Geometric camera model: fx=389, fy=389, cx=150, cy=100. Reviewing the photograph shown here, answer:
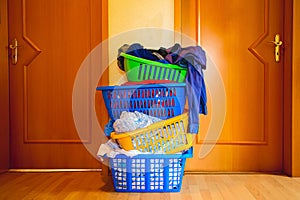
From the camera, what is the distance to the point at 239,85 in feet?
9.14

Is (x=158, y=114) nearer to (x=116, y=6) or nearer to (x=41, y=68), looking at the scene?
(x=116, y=6)

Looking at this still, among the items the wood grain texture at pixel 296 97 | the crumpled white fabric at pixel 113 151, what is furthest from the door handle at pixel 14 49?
the wood grain texture at pixel 296 97

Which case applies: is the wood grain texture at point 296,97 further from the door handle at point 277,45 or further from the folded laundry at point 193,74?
the folded laundry at point 193,74

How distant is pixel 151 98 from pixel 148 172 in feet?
1.38

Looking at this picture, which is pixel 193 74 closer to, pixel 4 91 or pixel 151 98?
pixel 151 98

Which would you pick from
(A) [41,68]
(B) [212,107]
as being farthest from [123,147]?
(A) [41,68]

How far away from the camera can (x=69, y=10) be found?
9.28 feet

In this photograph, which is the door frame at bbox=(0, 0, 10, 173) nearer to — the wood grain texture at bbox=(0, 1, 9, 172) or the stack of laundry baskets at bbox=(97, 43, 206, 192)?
the wood grain texture at bbox=(0, 1, 9, 172)

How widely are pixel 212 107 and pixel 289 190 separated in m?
0.81

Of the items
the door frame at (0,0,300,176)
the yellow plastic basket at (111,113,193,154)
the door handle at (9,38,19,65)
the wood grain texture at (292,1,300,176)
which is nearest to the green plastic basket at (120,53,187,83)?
the yellow plastic basket at (111,113,193,154)

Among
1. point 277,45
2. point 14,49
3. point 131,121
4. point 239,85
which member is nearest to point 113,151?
point 131,121

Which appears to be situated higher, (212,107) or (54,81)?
(54,81)

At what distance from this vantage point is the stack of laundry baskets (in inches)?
84.3

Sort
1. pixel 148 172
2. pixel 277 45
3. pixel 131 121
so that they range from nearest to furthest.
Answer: pixel 131 121 → pixel 148 172 → pixel 277 45
